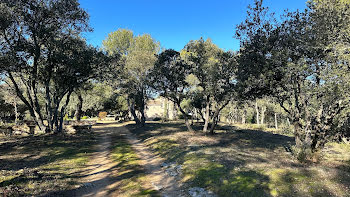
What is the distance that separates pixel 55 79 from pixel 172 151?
1809cm

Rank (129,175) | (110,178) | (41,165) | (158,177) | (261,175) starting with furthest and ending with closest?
(41,165)
(129,175)
(158,177)
(110,178)
(261,175)

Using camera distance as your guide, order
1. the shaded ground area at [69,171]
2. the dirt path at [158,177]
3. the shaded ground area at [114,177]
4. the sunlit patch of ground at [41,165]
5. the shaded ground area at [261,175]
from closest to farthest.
Answer: the shaded ground area at [261,175] → the sunlit patch of ground at [41,165] → the shaded ground area at [69,171] → the shaded ground area at [114,177] → the dirt path at [158,177]

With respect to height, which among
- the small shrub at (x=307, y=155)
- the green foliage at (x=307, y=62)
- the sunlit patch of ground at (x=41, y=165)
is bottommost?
the sunlit patch of ground at (x=41, y=165)

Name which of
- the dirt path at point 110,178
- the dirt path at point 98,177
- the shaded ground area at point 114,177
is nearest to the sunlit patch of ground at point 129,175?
the shaded ground area at point 114,177

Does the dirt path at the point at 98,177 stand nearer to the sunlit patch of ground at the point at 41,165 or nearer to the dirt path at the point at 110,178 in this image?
the dirt path at the point at 110,178

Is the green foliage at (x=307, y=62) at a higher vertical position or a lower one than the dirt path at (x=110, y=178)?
higher

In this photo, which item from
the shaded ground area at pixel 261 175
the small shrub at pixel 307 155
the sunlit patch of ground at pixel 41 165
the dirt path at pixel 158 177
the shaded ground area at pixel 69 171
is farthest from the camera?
the small shrub at pixel 307 155

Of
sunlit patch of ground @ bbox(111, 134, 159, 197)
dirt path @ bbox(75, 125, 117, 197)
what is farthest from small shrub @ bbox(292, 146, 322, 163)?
dirt path @ bbox(75, 125, 117, 197)

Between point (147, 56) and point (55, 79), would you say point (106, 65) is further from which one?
point (147, 56)

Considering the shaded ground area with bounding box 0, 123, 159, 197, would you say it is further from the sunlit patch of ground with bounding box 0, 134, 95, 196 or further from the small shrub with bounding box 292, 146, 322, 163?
the small shrub with bounding box 292, 146, 322, 163

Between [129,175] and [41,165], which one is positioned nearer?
[129,175]

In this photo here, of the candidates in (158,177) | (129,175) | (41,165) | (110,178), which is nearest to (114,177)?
(110,178)

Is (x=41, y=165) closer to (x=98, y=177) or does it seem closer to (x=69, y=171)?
(x=69, y=171)

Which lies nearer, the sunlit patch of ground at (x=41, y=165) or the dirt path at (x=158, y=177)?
the sunlit patch of ground at (x=41, y=165)
